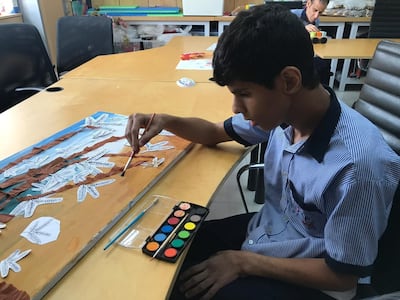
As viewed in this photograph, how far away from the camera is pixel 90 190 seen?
90 cm

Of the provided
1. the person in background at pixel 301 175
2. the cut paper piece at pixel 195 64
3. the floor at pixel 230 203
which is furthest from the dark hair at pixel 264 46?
the cut paper piece at pixel 195 64

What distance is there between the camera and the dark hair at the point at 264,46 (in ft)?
2.30

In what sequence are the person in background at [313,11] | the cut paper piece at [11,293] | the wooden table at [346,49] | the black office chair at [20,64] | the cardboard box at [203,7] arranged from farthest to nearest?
the cardboard box at [203,7]
the person in background at [313,11]
the wooden table at [346,49]
the black office chair at [20,64]
the cut paper piece at [11,293]

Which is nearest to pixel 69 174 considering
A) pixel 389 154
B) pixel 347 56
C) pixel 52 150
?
pixel 52 150

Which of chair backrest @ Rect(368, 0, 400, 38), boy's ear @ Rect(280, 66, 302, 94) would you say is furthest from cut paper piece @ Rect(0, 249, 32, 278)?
chair backrest @ Rect(368, 0, 400, 38)

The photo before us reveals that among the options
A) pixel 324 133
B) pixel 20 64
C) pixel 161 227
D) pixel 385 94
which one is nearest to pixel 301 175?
pixel 324 133

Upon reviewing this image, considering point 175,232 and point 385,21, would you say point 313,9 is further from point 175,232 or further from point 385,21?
point 175,232

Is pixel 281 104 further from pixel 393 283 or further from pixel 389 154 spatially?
pixel 393 283

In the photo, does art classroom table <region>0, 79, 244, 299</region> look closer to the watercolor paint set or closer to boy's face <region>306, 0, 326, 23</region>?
the watercolor paint set

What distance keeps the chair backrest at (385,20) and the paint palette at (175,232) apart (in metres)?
3.13

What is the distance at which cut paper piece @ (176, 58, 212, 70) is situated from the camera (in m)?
2.15

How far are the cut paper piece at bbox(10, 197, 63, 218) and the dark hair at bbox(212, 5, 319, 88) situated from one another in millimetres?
538

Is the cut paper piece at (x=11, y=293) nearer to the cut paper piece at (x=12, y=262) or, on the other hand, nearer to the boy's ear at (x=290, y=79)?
the cut paper piece at (x=12, y=262)

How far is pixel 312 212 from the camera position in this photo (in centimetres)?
83
